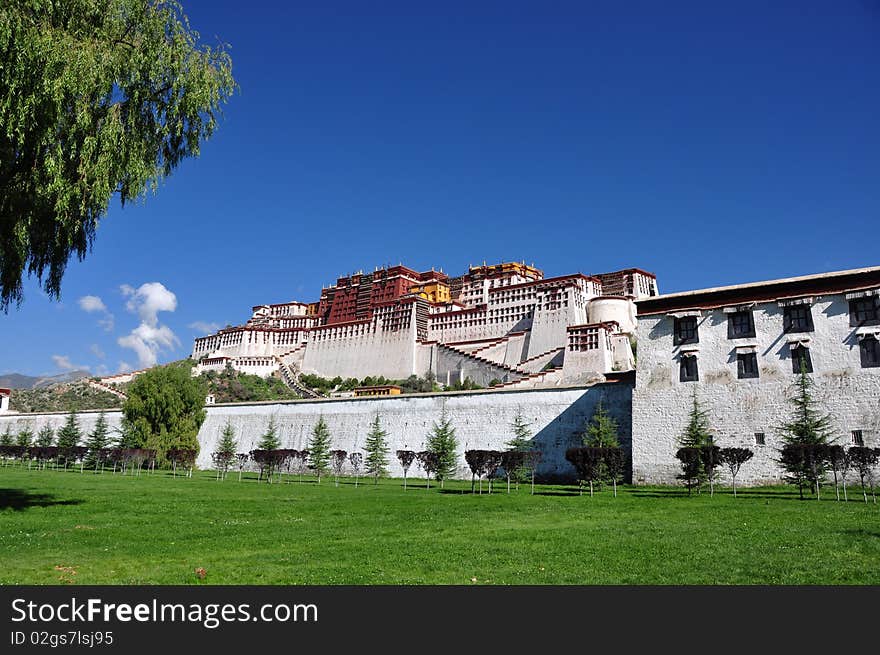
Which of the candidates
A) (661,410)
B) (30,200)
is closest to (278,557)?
(30,200)

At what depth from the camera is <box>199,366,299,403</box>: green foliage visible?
232 feet

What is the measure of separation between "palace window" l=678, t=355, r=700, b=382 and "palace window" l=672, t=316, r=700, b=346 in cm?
66

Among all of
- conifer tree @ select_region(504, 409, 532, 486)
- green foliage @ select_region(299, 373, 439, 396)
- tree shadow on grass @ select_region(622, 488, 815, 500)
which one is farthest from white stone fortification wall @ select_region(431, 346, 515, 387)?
tree shadow on grass @ select_region(622, 488, 815, 500)

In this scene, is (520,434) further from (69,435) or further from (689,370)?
(69,435)

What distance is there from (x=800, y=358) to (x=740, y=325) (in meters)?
2.28

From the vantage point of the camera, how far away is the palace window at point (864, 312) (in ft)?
69.2

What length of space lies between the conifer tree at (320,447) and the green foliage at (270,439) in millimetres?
1853

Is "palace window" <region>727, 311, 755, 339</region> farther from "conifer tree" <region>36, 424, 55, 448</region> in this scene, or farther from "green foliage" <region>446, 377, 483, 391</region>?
"green foliage" <region>446, 377, 483, 391</region>

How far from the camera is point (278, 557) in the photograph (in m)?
8.14

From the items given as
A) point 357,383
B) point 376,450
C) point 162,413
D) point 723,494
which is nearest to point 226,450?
point 162,413

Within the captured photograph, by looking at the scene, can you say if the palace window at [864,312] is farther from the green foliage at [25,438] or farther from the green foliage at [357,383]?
the green foliage at [357,383]

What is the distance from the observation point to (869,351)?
21047mm

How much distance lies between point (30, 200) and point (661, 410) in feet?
68.6

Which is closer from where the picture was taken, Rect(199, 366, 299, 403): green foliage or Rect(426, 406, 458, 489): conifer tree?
Rect(426, 406, 458, 489): conifer tree
